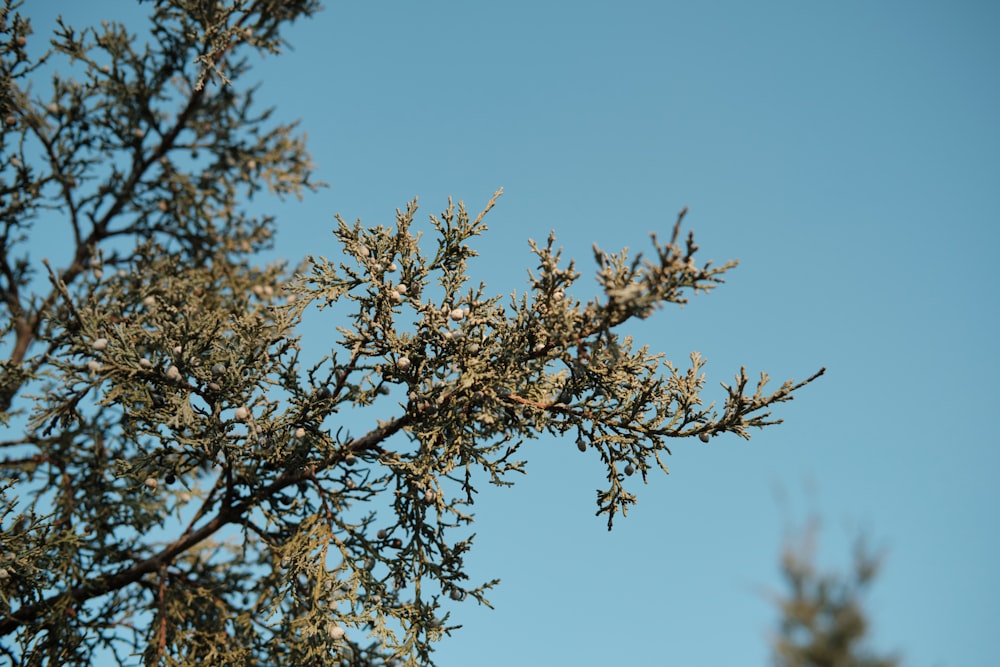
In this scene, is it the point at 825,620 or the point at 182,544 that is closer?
the point at 825,620

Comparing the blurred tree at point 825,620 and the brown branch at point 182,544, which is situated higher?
the brown branch at point 182,544

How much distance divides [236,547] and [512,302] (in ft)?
17.0

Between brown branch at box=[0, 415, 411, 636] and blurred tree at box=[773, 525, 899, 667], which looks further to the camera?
brown branch at box=[0, 415, 411, 636]

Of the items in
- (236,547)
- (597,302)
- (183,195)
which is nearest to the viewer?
(597,302)

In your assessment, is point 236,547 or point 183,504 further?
point 236,547

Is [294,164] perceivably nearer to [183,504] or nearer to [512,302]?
[183,504]

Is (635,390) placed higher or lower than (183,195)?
lower

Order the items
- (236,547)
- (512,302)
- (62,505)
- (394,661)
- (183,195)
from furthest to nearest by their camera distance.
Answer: (183,195), (236,547), (62,505), (394,661), (512,302)

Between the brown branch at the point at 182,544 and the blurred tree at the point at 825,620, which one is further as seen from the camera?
the brown branch at the point at 182,544

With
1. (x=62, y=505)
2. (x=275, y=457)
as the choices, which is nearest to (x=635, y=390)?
(x=275, y=457)

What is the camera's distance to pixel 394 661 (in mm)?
6887

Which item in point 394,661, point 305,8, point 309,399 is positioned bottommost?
point 394,661

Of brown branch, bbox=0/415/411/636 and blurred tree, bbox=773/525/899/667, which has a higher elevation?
brown branch, bbox=0/415/411/636

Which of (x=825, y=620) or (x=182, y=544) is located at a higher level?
(x=182, y=544)
